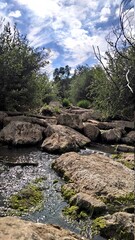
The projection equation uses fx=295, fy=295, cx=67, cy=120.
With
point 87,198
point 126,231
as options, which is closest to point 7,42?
point 87,198

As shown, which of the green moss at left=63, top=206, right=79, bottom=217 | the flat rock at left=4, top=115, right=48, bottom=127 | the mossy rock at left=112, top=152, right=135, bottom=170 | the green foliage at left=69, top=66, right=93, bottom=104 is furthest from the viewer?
the green foliage at left=69, top=66, right=93, bottom=104

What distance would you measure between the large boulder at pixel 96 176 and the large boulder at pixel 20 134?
4694mm

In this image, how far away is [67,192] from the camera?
883cm

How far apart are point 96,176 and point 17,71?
1328 cm

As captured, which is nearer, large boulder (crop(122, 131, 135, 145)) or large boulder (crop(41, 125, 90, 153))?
large boulder (crop(41, 125, 90, 153))

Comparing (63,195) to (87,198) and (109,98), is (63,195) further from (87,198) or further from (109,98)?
(109,98)

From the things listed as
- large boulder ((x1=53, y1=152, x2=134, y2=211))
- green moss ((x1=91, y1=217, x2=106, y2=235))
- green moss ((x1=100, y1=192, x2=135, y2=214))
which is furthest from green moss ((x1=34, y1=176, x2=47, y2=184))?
green moss ((x1=91, y1=217, x2=106, y2=235))

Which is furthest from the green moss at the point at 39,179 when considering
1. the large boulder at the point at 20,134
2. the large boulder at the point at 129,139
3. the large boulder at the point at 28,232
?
the large boulder at the point at 129,139

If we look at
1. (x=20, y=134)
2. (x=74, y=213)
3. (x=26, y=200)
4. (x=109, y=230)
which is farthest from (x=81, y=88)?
(x=109, y=230)

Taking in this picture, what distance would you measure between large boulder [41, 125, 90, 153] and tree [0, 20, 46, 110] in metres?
4.99

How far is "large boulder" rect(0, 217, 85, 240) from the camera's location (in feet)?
14.3

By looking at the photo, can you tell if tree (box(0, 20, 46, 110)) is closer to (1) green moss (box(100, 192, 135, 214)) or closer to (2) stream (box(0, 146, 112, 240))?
(2) stream (box(0, 146, 112, 240))

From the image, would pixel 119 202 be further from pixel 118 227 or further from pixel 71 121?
pixel 71 121

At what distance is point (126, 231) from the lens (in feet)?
19.9
